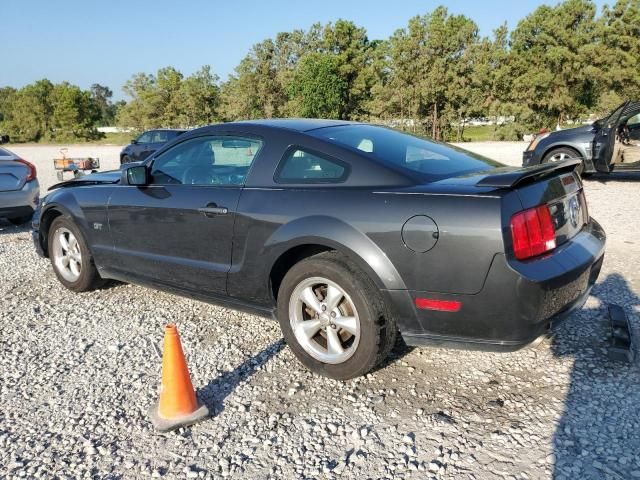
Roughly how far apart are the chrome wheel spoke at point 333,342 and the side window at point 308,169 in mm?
909

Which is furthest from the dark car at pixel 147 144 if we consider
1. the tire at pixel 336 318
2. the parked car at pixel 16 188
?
the tire at pixel 336 318

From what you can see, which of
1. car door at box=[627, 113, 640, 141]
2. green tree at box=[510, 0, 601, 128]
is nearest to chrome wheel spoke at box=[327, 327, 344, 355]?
car door at box=[627, 113, 640, 141]

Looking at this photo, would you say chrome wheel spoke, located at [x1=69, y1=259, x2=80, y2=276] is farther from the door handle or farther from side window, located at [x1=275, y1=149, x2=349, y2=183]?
side window, located at [x1=275, y1=149, x2=349, y2=183]

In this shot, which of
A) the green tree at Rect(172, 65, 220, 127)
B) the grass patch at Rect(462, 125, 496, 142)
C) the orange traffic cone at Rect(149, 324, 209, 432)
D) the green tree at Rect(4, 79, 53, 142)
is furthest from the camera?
the green tree at Rect(4, 79, 53, 142)

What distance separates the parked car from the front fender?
630 centimetres

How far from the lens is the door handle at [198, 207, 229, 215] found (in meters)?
3.45

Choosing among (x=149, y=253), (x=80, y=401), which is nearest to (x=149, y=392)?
(x=80, y=401)

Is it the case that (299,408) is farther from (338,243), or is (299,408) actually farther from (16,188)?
(16,188)

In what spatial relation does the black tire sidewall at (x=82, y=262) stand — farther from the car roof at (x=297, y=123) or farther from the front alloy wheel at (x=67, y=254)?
the car roof at (x=297, y=123)

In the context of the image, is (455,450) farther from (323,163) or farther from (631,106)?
(631,106)

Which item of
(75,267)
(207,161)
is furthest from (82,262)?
(207,161)

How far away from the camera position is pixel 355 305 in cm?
293

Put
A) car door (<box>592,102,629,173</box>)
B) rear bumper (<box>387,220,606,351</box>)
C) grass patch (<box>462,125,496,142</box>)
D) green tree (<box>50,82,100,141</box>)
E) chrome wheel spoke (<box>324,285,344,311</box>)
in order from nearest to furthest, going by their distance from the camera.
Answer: rear bumper (<box>387,220,606,351</box>) < chrome wheel spoke (<box>324,285,344,311</box>) < car door (<box>592,102,629,173</box>) < grass patch (<box>462,125,496,142</box>) < green tree (<box>50,82,100,141</box>)

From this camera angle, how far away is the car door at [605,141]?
9672mm
